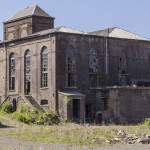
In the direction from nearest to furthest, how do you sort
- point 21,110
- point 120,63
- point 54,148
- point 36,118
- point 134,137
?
point 54,148, point 134,137, point 36,118, point 21,110, point 120,63

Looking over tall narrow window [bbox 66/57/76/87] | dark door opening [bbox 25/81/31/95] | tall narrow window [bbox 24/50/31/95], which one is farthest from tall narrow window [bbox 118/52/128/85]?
dark door opening [bbox 25/81/31/95]

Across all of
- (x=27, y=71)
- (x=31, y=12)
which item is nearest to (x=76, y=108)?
(x=27, y=71)

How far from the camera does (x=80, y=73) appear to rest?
6069 cm

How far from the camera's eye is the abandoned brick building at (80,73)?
5784 cm

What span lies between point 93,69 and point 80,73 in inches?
85.6

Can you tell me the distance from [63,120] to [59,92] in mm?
3504

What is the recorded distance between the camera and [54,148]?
86.7 ft

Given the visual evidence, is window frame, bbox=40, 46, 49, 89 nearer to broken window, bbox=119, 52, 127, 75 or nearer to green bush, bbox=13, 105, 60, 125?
green bush, bbox=13, 105, 60, 125

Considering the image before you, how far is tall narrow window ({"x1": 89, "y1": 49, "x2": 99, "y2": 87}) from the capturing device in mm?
61812

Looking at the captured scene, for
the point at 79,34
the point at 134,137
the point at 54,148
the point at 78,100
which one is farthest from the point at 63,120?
the point at 54,148

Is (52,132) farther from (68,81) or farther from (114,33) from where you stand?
(114,33)

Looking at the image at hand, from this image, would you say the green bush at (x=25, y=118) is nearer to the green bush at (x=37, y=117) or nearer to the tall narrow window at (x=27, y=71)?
the green bush at (x=37, y=117)

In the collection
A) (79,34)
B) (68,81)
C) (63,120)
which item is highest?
(79,34)

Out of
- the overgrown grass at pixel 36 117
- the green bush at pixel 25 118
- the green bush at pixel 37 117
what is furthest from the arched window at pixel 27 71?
the green bush at pixel 25 118
